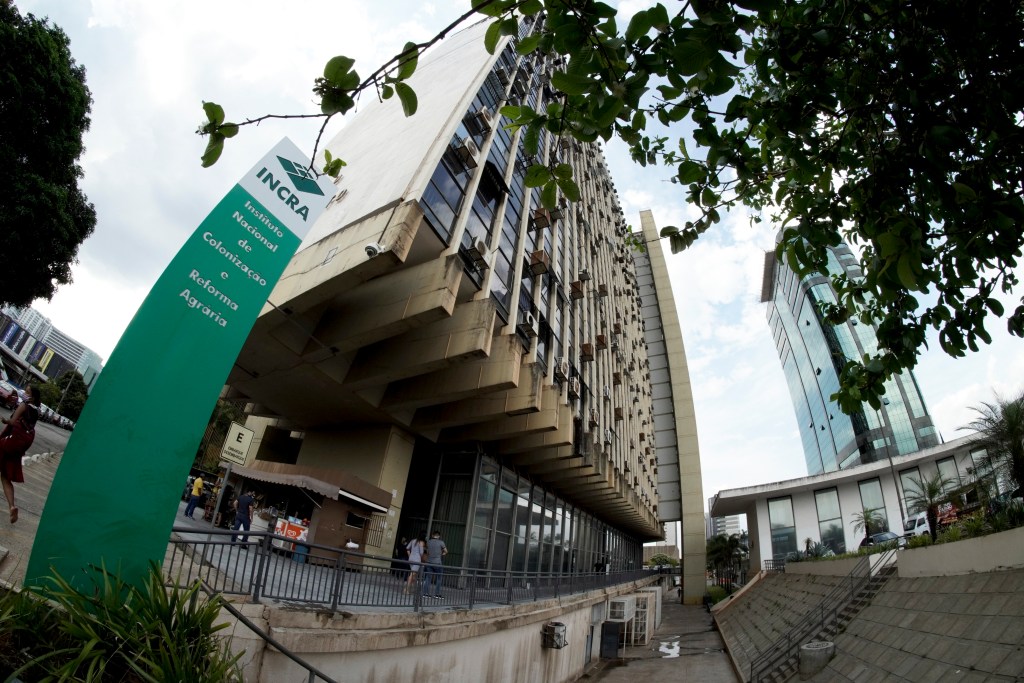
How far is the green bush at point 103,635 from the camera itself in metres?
3.38

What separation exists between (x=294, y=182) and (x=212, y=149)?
3070mm

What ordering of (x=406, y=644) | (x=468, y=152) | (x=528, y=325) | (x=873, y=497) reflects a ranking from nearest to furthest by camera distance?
(x=406, y=644) → (x=468, y=152) → (x=528, y=325) → (x=873, y=497)

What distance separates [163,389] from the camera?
4293 millimetres

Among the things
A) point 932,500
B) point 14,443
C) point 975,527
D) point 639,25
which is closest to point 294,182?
point 639,25

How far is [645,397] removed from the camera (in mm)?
46156

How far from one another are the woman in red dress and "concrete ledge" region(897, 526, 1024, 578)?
1577 cm

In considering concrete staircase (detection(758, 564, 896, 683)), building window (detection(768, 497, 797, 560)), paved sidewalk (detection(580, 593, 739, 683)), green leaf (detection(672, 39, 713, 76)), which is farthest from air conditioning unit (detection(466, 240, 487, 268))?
building window (detection(768, 497, 797, 560))

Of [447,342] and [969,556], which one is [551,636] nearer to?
[447,342]

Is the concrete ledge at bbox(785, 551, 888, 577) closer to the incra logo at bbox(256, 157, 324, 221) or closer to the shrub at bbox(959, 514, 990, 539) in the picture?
the shrub at bbox(959, 514, 990, 539)

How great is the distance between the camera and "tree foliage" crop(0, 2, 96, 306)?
15641mm

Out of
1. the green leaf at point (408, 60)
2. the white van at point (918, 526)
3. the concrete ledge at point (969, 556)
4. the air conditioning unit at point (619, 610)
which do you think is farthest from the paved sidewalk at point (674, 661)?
the green leaf at point (408, 60)

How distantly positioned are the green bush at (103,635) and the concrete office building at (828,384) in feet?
154

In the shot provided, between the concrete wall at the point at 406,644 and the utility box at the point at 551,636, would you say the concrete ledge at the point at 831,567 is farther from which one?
the concrete wall at the point at 406,644

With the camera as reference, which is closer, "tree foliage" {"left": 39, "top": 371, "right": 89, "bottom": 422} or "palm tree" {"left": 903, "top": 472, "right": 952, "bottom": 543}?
"palm tree" {"left": 903, "top": 472, "right": 952, "bottom": 543}
